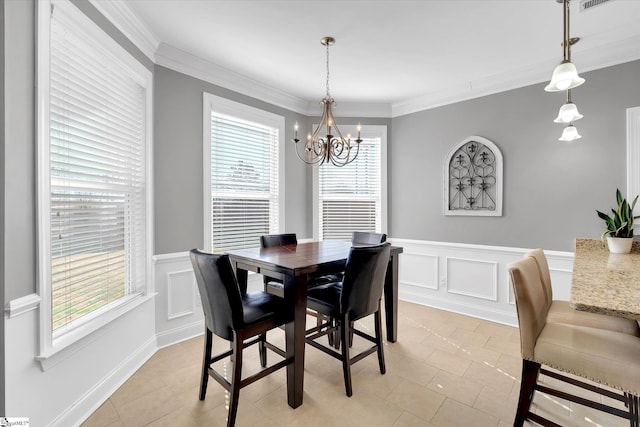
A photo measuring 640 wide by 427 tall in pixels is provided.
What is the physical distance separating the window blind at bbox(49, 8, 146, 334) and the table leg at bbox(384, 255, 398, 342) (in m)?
2.17

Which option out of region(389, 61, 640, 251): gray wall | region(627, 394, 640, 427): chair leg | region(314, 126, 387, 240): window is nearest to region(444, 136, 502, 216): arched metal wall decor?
region(389, 61, 640, 251): gray wall

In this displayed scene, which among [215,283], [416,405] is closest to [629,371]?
[416,405]

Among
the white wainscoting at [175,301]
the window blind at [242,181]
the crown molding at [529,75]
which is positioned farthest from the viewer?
the window blind at [242,181]

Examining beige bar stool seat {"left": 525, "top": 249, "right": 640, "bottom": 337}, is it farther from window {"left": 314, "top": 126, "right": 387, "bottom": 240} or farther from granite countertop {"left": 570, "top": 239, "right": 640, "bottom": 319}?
window {"left": 314, "top": 126, "right": 387, "bottom": 240}

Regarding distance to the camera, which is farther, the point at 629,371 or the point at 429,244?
the point at 429,244

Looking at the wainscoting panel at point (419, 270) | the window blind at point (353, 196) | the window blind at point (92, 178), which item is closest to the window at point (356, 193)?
the window blind at point (353, 196)

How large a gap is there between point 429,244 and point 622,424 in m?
2.39

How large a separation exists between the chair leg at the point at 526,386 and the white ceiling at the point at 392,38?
239cm

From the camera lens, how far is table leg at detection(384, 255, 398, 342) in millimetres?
2787

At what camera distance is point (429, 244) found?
13.0 feet

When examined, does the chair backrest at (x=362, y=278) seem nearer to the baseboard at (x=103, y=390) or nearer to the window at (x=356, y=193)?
the baseboard at (x=103, y=390)

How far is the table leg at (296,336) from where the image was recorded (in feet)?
6.22

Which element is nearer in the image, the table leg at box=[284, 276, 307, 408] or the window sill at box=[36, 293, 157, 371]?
the window sill at box=[36, 293, 157, 371]

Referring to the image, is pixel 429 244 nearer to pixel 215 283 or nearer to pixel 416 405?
pixel 416 405
